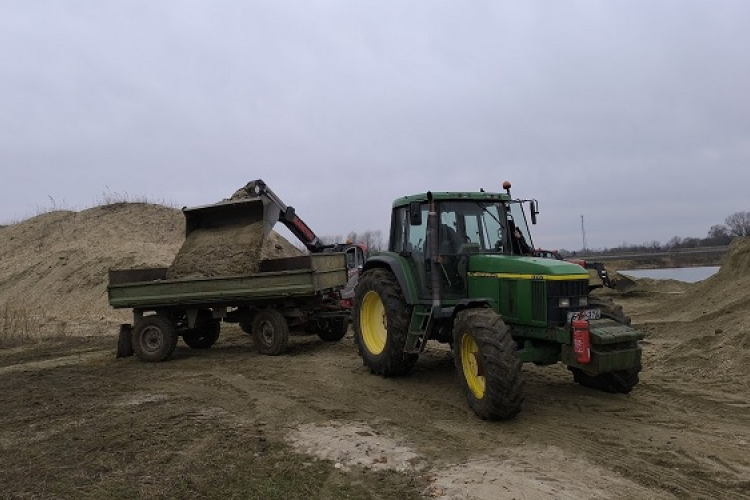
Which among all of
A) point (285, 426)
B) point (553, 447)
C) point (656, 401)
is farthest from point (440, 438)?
point (656, 401)

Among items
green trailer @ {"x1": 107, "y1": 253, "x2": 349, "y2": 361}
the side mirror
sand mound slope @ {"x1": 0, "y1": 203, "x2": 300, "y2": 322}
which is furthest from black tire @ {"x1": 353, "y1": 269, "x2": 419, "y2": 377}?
sand mound slope @ {"x1": 0, "y1": 203, "x2": 300, "y2": 322}

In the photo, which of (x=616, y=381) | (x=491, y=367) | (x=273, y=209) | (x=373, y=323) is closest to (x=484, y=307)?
(x=491, y=367)

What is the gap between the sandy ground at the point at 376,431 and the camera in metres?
4.41

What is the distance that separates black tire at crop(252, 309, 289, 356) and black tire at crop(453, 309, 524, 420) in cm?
474

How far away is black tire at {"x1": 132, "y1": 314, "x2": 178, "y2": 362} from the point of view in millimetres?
10398

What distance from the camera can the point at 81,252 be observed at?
23406 millimetres

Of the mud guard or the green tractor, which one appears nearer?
the green tractor

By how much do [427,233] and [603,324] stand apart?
7.62 ft

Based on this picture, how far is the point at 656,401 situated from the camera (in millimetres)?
6352

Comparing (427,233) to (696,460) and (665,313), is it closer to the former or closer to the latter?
(696,460)

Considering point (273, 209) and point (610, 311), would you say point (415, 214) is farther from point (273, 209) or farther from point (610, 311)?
point (273, 209)

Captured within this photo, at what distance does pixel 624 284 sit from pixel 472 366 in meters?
14.0

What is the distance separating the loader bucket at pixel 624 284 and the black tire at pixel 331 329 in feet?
34.2

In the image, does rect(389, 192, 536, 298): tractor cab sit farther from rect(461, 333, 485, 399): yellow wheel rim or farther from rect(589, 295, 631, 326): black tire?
rect(589, 295, 631, 326): black tire
